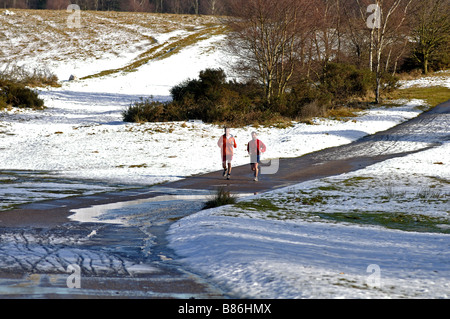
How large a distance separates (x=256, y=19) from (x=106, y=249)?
24.8 m

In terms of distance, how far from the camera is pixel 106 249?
26.2 feet

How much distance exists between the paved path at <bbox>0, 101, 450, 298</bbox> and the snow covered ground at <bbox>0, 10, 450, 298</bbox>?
529 mm

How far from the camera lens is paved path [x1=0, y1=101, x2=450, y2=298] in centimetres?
574

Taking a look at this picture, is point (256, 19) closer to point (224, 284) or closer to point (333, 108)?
point (333, 108)

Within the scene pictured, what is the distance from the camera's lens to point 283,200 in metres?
12.4

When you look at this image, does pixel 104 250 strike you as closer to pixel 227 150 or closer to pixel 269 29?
pixel 227 150

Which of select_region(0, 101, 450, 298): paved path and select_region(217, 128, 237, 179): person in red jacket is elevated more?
select_region(217, 128, 237, 179): person in red jacket

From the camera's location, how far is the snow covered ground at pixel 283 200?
240 inches

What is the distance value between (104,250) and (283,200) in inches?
221

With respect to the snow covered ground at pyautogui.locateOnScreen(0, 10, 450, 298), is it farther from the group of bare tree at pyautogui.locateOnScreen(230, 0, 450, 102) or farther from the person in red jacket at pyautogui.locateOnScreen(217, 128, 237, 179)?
the group of bare tree at pyautogui.locateOnScreen(230, 0, 450, 102)
